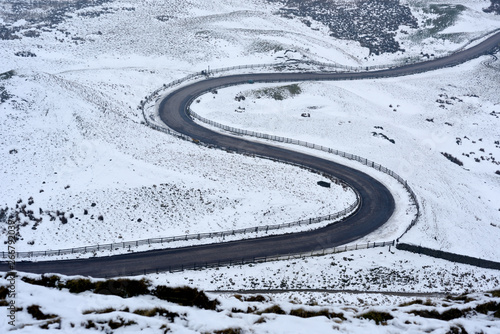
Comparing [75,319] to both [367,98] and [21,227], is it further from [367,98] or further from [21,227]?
[367,98]

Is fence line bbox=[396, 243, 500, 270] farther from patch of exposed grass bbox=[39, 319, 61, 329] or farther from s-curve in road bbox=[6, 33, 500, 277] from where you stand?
patch of exposed grass bbox=[39, 319, 61, 329]

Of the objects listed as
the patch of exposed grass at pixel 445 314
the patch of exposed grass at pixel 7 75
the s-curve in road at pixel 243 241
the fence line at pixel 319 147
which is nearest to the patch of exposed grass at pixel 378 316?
the patch of exposed grass at pixel 445 314

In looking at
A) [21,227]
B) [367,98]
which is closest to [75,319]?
[21,227]

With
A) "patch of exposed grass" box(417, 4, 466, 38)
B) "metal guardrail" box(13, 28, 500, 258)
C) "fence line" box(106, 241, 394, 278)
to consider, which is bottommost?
"fence line" box(106, 241, 394, 278)

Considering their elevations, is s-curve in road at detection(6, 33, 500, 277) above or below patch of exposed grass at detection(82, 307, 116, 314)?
below

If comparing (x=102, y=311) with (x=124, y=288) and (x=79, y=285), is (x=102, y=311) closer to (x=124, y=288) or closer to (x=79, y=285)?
(x=124, y=288)

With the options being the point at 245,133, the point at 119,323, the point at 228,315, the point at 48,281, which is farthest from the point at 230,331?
the point at 245,133

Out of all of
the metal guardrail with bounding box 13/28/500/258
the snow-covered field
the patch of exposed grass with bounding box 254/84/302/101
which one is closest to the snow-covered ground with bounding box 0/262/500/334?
the snow-covered field

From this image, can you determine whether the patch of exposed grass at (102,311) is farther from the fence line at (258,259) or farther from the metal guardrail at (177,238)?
the metal guardrail at (177,238)

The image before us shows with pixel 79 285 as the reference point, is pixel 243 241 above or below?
below
